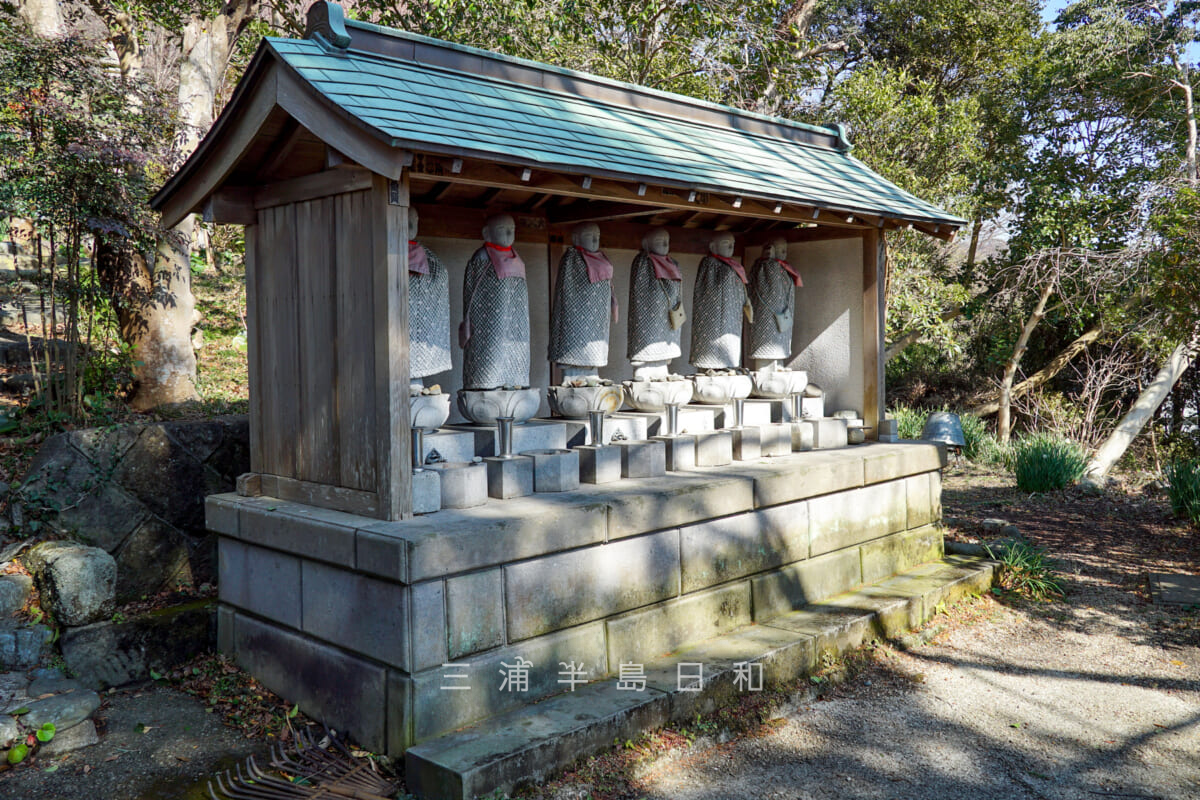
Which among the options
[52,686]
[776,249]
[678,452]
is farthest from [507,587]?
[776,249]

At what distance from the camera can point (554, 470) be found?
14.2 feet

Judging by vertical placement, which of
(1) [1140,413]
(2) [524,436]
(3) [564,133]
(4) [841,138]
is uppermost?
(4) [841,138]

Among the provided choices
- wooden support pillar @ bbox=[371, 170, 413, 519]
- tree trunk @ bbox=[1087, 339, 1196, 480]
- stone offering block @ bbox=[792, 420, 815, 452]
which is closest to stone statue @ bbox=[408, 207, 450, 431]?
wooden support pillar @ bbox=[371, 170, 413, 519]

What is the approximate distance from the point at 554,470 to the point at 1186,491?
655cm

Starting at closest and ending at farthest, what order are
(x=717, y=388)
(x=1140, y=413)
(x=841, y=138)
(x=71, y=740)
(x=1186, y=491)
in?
(x=71, y=740)
(x=717, y=388)
(x=841, y=138)
(x=1186, y=491)
(x=1140, y=413)

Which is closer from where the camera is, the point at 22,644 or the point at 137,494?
the point at 22,644

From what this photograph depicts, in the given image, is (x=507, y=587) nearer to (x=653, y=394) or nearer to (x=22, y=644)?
(x=653, y=394)

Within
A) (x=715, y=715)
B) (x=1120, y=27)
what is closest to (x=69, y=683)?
(x=715, y=715)

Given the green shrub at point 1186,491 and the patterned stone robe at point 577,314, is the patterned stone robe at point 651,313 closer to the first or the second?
the patterned stone robe at point 577,314

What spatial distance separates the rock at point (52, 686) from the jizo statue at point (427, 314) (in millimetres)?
2028

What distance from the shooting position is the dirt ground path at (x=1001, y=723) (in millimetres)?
3500

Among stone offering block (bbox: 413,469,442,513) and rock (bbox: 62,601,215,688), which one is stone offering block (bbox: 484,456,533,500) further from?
rock (bbox: 62,601,215,688)

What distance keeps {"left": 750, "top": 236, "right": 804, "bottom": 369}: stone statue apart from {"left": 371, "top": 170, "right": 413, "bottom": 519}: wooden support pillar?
334 cm

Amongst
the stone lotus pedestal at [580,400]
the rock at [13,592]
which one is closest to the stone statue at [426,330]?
the stone lotus pedestal at [580,400]
